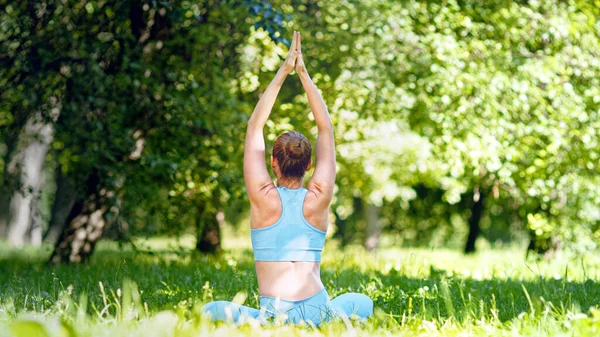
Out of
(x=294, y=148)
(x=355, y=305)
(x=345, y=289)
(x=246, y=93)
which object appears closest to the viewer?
(x=294, y=148)

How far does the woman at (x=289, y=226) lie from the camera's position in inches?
169

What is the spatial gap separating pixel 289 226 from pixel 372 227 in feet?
58.0

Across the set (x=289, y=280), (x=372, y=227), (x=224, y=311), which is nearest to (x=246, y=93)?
(x=289, y=280)

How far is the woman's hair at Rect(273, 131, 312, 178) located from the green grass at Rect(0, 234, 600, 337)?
937mm

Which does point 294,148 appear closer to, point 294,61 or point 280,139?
point 280,139

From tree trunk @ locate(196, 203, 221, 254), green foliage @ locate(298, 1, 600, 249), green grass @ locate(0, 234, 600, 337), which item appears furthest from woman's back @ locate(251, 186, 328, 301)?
tree trunk @ locate(196, 203, 221, 254)

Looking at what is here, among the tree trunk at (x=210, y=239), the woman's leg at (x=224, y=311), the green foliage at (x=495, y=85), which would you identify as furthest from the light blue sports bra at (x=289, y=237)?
the tree trunk at (x=210, y=239)

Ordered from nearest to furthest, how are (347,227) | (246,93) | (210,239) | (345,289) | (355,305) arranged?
(355,305) < (345,289) < (246,93) < (210,239) < (347,227)

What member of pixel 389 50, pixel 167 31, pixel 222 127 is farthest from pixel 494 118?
pixel 167 31

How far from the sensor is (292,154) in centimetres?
438

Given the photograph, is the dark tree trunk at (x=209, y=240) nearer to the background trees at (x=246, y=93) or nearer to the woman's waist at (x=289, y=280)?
the background trees at (x=246, y=93)

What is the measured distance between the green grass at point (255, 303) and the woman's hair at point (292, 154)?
937mm

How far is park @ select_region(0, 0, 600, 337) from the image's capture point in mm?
4359

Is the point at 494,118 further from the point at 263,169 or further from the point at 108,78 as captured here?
the point at 263,169
